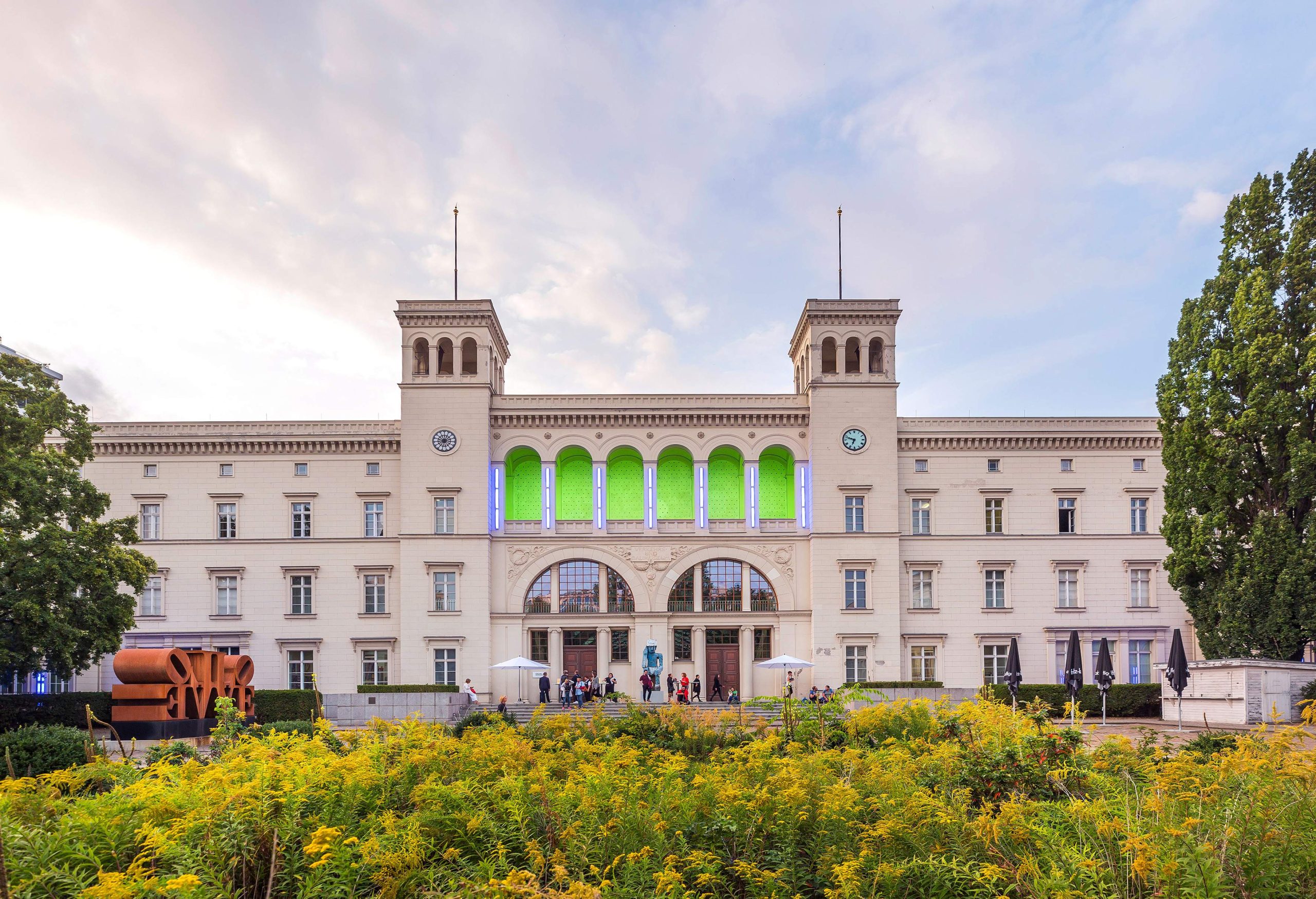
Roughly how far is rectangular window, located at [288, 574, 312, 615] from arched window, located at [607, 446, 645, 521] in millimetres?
14234

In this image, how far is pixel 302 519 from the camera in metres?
41.3

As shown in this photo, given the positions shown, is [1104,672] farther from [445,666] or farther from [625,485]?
[445,666]

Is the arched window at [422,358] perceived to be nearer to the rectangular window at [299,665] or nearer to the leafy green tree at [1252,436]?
the rectangular window at [299,665]

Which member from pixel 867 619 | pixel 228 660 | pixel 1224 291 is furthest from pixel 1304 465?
pixel 228 660

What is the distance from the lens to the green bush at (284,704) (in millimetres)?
35125

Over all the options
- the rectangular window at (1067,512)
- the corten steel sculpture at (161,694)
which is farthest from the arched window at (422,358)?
the rectangular window at (1067,512)

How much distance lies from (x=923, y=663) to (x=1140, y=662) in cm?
980

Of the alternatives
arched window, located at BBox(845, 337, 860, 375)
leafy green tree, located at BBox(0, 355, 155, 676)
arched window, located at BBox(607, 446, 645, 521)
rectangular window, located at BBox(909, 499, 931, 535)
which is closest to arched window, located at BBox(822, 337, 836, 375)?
arched window, located at BBox(845, 337, 860, 375)

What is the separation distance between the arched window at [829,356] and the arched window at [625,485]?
391 inches

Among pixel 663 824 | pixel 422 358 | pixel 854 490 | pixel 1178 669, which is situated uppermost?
pixel 422 358

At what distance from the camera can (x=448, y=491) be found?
4053 cm

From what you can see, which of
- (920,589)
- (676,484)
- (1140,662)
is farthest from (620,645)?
(1140,662)

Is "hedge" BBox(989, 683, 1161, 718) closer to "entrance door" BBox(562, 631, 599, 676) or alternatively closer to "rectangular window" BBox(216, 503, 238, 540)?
"entrance door" BBox(562, 631, 599, 676)

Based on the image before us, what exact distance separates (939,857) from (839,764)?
4.02 meters
